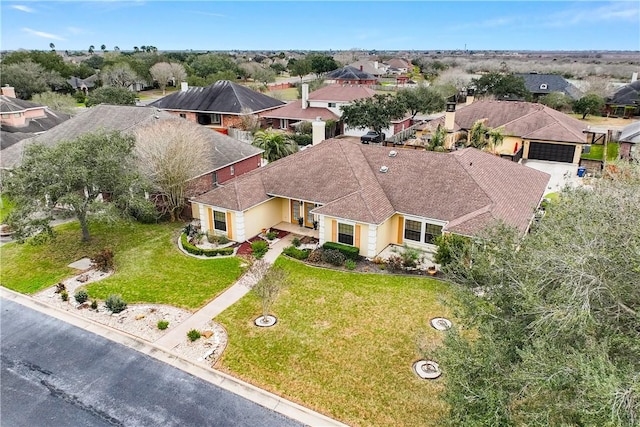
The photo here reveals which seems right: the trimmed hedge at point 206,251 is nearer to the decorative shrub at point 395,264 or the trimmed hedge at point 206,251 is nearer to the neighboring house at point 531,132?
the decorative shrub at point 395,264

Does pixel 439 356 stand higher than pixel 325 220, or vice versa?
pixel 439 356

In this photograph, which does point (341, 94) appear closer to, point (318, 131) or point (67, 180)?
point (318, 131)

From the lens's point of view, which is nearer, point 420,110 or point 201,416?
point 201,416

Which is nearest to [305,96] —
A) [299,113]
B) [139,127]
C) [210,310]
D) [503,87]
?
[299,113]

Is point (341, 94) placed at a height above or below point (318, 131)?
above

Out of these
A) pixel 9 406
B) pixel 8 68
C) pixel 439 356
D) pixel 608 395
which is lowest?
pixel 9 406

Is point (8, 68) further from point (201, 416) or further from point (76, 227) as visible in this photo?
point (201, 416)

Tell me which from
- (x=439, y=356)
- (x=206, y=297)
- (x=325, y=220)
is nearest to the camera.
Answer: (x=439, y=356)

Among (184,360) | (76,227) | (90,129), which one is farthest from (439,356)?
(90,129)
